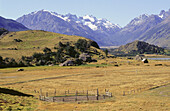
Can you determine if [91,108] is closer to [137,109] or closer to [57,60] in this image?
[137,109]

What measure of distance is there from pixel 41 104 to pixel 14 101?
Answer: 5.83 m

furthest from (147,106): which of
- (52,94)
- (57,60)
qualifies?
(57,60)

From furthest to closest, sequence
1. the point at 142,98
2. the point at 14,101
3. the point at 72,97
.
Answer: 1. the point at 72,97
2. the point at 142,98
3. the point at 14,101

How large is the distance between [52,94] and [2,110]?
83.2 feet

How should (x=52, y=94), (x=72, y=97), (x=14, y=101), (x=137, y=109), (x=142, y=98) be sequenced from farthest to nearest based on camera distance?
(x=52, y=94)
(x=72, y=97)
(x=142, y=98)
(x=14, y=101)
(x=137, y=109)

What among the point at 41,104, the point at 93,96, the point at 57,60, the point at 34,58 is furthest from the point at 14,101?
the point at 34,58

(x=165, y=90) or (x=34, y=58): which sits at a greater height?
(x=34, y=58)

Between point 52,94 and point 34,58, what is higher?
point 34,58

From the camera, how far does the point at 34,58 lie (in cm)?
19700

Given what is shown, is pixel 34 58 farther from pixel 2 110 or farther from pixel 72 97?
pixel 2 110

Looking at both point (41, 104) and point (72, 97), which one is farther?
point (72, 97)

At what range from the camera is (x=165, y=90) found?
2744 inches

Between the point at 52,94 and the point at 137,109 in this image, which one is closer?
the point at 137,109

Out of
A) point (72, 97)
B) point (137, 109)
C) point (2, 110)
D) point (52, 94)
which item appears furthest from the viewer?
point (52, 94)
